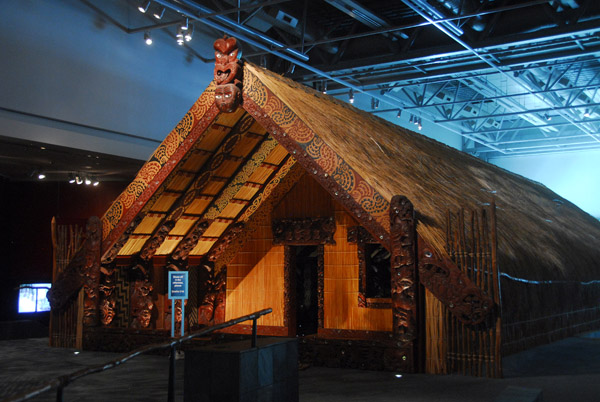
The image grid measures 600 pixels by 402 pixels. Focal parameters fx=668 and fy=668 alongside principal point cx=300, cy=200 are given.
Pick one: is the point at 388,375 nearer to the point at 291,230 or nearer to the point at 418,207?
the point at 418,207

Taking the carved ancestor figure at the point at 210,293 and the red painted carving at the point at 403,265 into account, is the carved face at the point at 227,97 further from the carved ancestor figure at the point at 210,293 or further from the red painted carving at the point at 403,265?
the carved ancestor figure at the point at 210,293

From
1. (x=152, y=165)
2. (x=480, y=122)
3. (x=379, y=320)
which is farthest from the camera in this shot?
(x=480, y=122)

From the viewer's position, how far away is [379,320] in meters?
8.83

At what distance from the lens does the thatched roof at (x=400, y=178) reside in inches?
287

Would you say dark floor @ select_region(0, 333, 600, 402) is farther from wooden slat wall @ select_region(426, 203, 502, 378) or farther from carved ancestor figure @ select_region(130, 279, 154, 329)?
carved ancestor figure @ select_region(130, 279, 154, 329)

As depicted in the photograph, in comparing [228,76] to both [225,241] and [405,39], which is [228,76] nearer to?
[225,241]

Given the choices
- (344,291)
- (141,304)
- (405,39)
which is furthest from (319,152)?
(405,39)

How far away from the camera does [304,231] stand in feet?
31.4

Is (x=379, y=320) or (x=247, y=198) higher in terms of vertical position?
(x=247, y=198)

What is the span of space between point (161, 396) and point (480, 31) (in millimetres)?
8546

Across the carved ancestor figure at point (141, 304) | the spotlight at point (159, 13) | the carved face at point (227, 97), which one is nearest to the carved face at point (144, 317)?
the carved ancestor figure at point (141, 304)

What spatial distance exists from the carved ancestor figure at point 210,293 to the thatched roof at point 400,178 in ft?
1.26

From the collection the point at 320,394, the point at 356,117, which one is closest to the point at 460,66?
the point at 356,117

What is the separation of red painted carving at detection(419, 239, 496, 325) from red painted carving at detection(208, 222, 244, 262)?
398cm
